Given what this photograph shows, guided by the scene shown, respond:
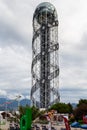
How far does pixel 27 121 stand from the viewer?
40.0 m

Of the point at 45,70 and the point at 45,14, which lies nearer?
the point at 45,70

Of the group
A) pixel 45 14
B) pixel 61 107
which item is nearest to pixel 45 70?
pixel 61 107

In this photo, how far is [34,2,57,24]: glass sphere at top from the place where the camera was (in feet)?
352

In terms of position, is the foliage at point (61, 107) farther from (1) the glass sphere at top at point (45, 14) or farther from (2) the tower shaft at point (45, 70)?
(1) the glass sphere at top at point (45, 14)

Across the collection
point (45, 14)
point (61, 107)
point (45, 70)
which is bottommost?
point (61, 107)

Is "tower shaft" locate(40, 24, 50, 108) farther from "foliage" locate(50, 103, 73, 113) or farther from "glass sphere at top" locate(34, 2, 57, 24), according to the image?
"foliage" locate(50, 103, 73, 113)

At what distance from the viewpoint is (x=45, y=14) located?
355 ft

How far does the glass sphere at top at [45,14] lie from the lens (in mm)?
107438

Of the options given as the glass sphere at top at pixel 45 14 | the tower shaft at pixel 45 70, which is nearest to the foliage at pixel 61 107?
the tower shaft at pixel 45 70

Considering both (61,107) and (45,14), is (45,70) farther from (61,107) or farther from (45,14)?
(45,14)

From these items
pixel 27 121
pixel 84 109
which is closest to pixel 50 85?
pixel 84 109

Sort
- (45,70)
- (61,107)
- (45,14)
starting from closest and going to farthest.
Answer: (61,107) → (45,70) → (45,14)

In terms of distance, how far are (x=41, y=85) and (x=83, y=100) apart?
1126 centimetres

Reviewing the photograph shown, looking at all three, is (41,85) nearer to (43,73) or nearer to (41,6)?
(43,73)
